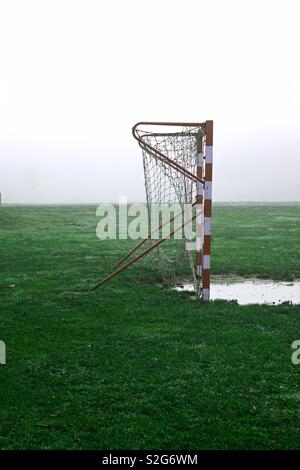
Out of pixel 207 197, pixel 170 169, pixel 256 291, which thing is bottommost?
pixel 256 291

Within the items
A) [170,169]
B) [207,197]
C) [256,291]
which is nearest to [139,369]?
[207,197]

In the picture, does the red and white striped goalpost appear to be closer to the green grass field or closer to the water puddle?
the green grass field

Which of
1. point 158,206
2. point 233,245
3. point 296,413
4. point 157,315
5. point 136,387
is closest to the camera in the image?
point 296,413

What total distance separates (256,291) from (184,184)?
14.9 feet

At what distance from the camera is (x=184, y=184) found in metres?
17.1

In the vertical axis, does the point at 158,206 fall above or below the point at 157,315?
above

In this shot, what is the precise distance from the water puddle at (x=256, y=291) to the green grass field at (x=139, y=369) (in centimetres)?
107

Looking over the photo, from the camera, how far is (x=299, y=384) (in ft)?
31.1

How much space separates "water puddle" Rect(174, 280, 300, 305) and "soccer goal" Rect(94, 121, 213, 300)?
0.75m

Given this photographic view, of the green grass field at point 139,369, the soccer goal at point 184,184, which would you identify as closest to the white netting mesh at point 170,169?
the soccer goal at point 184,184

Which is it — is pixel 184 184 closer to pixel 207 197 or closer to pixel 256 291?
pixel 207 197

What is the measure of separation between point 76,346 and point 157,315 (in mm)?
3253
